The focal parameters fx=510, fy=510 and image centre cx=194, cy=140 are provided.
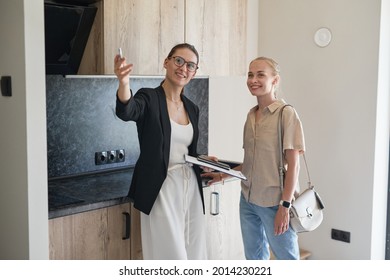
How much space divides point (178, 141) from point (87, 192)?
1.81 feet

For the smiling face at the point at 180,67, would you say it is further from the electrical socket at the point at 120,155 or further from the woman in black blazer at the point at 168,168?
the electrical socket at the point at 120,155

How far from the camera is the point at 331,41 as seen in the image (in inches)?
128

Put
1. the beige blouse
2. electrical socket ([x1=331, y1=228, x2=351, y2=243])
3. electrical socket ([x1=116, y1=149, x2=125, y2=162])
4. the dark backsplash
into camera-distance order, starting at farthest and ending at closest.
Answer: electrical socket ([x1=331, y1=228, x2=351, y2=243]) → electrical socket ([x1=116, y1=149, x2=125, y2=162]) → the dark backsplash → the beige blouse

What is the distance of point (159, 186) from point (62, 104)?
0.87 m

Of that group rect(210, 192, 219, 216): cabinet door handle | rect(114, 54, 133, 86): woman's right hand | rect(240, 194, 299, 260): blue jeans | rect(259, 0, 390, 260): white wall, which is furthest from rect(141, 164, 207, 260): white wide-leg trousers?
rect(259, 0, 390, 260): white wall

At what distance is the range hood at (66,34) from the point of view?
89.7 inches

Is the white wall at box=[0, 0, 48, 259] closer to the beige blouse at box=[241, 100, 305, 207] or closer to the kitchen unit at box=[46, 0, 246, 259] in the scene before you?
the kitchen unit at box=[46, 0, 246, 259]

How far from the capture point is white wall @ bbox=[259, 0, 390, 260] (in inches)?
122

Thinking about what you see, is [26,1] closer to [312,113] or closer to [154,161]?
[154,161]

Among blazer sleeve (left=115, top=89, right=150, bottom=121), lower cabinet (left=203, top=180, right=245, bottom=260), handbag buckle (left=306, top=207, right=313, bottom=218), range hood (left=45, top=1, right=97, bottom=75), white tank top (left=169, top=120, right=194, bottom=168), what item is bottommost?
lower cabinet (left=203, top=180, right=245, bottom=260)

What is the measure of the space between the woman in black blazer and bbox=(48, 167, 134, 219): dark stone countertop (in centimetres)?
14

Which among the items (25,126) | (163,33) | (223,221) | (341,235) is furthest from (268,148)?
(341,235)

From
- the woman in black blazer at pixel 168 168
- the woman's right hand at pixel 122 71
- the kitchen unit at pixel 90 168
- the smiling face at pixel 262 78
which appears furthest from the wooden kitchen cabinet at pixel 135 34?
the smiling face at pixel 262 78

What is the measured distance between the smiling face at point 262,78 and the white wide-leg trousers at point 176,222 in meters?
0.47
